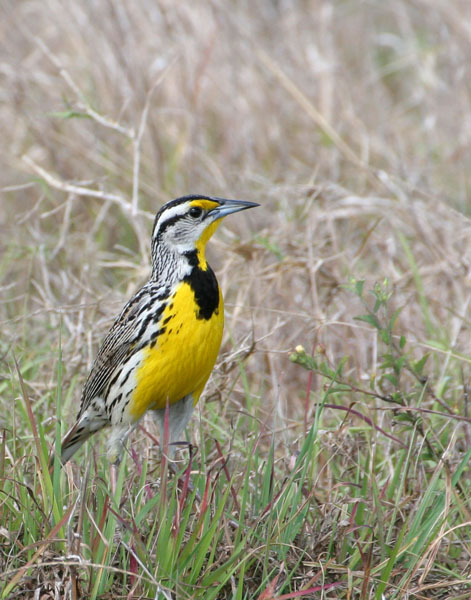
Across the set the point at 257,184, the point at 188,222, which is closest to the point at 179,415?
the point at 188,222

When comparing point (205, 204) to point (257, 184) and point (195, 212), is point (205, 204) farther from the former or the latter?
point (257, 184)

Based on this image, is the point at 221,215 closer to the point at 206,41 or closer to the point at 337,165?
the point at 337,165

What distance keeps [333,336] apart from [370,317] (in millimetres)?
1109

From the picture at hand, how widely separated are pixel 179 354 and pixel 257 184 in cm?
254

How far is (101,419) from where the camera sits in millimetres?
3428

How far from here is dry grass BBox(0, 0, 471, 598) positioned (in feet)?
12.3

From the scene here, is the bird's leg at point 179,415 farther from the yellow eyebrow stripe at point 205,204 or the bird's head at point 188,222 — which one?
the yellow eyebrow stripe at point 205,204

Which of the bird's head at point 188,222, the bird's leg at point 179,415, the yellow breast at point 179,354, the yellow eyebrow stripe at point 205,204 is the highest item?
the yellow eyebrow stripe at point 205,204

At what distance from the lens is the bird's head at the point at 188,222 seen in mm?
3352

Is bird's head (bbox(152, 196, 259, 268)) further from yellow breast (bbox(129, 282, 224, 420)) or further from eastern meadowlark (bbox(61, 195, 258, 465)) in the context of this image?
yellow breast (bbox(129, 282, 224, 420))

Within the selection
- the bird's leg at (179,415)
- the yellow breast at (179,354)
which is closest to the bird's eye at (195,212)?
the yellow breast at (179,354)


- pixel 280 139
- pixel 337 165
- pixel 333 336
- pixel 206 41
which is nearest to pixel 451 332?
pixel 333 336

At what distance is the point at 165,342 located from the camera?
3.10 metres

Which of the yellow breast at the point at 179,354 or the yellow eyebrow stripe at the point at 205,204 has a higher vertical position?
the yellow eyebrow stripe at the point at 205,204
